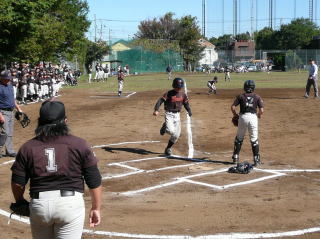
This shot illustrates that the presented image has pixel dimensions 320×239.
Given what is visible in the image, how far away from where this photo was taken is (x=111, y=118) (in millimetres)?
19297

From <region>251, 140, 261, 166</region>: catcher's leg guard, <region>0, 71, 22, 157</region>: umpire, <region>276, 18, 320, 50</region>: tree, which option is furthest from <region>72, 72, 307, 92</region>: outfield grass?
<region>276, 18, 320, 50</region>: tree

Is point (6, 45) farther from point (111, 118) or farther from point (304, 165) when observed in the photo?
point (304, 165)

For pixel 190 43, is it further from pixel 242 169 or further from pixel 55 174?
pixel 55 174

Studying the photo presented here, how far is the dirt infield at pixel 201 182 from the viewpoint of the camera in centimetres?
689

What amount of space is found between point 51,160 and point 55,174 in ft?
0.42

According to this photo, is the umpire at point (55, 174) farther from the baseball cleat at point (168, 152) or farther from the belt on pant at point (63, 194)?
the baseball cleat at point (168, 152)

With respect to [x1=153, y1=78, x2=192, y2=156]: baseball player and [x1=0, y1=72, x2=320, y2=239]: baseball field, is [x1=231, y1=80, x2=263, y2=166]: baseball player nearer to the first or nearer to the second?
[x1=0, y1=72, x2=320, y2=239]: baseball field

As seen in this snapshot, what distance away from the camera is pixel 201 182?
31.2 feet

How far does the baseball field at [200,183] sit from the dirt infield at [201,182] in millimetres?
15

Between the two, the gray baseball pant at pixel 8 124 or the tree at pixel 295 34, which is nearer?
the gray baseball pant at pixel 8 124

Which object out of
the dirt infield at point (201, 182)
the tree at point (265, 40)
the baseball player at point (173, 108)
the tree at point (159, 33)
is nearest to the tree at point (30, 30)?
the dirt infield at point (201, 182)

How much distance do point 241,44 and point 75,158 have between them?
415ft

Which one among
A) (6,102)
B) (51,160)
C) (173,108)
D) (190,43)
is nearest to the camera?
(51,160)

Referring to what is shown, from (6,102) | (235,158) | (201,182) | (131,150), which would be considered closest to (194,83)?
(131,150)
